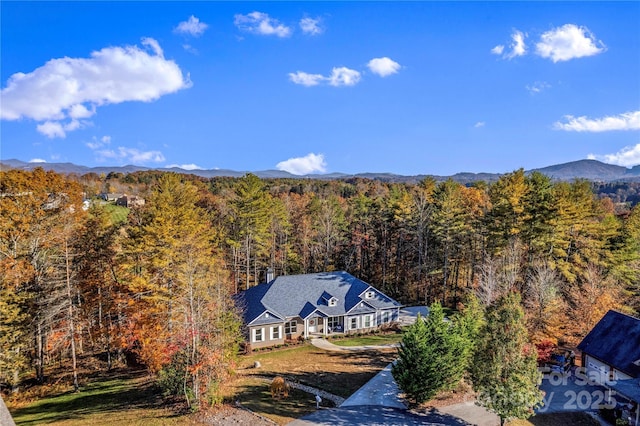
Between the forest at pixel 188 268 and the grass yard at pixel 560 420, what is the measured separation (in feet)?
18.2

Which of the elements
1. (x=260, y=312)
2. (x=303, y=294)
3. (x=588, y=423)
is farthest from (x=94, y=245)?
(x=588, y=423)

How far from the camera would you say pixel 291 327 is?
35.6m

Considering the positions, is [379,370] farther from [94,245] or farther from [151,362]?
[94,245]

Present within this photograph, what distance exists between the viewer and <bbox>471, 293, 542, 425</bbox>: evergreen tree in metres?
17.3

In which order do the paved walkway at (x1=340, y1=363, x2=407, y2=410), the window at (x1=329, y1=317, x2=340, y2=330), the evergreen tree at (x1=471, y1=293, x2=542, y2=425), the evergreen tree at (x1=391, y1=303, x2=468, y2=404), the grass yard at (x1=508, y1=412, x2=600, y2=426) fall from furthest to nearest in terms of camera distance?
the window at (x1=329, y1=317, x2=340, y2=330) < the paved walkway at (x1=340, y1=363, x2=407, y2=410) < the evergreen tree at (x1=391, y1=303, x2=468, y2=404) < the grass yard at (x1=508, y1=412, x2=600, y2=426) < the evergreen tree at (x1=471, y1=293, x2=542, y2=425)

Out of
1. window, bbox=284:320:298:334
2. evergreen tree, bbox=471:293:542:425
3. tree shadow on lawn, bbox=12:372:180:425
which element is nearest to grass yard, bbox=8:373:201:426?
tree shadow on lawn, bbox=12:372:180:425

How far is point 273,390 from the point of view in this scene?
22609 mm

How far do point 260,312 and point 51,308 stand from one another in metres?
15.4

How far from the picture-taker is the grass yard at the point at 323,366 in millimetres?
25047

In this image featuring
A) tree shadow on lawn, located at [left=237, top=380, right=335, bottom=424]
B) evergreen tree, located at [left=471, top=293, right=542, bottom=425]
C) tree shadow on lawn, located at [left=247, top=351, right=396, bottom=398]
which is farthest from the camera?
tree shadow on lawn, located at [left=247, top=351, right=396, bottom=398]

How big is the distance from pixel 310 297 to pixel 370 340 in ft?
22.6

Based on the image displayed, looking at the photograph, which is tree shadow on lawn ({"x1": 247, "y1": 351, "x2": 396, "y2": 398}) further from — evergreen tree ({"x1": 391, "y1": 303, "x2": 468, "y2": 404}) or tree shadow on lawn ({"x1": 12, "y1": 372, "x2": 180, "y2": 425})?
tree shadow on lawn ({"x1": 12, "y1": 372, "x2": 180, "y2": 425})

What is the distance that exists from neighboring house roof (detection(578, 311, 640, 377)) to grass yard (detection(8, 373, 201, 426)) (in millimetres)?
24054

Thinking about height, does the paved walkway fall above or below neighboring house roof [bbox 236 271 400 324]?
below
